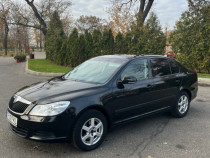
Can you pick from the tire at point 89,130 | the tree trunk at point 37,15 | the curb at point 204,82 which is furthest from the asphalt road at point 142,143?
the tree trunk at point 37,15

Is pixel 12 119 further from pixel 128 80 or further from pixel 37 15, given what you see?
pixel 37 15

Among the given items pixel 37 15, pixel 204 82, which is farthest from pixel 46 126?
pixel 37 15

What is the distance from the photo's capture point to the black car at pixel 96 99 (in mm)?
2996

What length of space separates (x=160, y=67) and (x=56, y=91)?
98.0 inches

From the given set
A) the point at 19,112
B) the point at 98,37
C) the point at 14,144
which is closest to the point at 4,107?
the point at 14,144

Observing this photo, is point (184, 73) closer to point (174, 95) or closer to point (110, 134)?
point (174, 95)

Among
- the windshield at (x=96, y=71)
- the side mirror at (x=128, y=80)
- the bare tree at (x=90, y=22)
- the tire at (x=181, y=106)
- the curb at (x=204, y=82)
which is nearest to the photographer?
the side mirror at (x=128, y=80)

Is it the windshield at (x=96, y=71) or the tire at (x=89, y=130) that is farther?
the windshield at (x=96, y=71)

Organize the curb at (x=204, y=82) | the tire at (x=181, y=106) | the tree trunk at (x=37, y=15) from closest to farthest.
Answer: the tire at (x=181, y=106) → the curb at (x=204, y=82) → the tree trunk at (x=37, y=15)

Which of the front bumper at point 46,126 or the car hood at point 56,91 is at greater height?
the car hood at point 56,91

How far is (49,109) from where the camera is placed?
9.75 ft

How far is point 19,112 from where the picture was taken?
10.3 feet

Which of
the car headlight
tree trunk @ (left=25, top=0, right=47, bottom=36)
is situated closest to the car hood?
the car headlight

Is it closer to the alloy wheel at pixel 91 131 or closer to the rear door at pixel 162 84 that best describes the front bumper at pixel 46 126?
the alloy wheel at pixel 91 131
